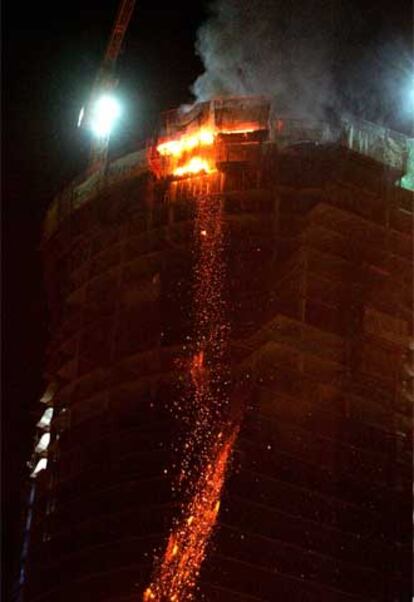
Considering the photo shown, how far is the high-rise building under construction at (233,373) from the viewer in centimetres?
2698

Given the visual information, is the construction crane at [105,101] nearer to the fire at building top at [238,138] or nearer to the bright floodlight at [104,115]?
the bright floodlight at [104,115]

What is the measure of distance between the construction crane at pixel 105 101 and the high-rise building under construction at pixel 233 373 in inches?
69.1

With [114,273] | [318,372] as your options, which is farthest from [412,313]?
[114,273]

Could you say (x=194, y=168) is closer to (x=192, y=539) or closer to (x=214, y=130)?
(x=214, y=130)

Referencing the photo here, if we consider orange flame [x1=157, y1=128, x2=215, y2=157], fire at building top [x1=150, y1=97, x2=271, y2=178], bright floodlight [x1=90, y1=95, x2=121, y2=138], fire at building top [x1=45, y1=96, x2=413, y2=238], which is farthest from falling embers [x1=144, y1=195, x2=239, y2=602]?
bright floodlight [x1=90, y1=95, x2=121, y2=138]

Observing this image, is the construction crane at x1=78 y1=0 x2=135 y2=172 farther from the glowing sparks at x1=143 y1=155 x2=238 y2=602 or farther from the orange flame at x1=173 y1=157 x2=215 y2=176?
the glowing sparks at x1=143 y1=155 x2=238 y2=602

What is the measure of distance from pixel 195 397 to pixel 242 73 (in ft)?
44.7

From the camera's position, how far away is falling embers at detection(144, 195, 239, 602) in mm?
26438

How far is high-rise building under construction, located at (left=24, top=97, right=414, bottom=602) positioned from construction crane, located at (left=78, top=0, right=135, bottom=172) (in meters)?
1.75

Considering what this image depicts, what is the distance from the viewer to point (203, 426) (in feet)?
96.1

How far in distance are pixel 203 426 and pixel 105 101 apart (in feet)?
51.5

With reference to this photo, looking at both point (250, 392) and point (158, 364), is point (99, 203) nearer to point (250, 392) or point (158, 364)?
point (158, 364)

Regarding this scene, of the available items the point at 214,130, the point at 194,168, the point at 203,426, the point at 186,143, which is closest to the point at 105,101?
the point at 186,143

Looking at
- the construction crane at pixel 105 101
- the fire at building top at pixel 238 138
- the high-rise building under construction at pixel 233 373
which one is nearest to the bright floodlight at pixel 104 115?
the construction crane at pixel 105 101
